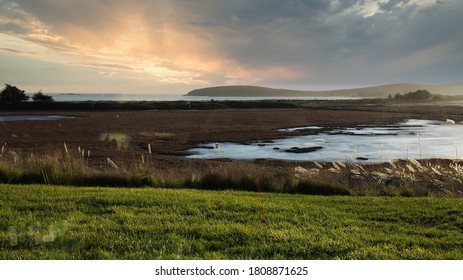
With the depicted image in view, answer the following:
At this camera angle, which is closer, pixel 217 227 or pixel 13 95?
pixel 217 227

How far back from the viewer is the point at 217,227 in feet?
22.9

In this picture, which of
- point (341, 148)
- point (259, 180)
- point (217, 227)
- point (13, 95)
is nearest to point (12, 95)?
point (13, 95)

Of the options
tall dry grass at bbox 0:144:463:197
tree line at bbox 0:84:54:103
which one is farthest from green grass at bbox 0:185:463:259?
tree line at bbox 0:84:54:103

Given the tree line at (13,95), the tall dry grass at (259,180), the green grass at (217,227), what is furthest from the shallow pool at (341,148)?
the tree line at (13,95)

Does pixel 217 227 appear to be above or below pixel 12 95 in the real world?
below

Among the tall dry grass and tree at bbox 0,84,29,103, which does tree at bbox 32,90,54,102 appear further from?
the tall dry grass

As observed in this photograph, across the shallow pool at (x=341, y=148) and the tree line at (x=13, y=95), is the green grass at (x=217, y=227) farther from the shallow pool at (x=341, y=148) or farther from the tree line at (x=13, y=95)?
the tree line at (x=13, y=95)

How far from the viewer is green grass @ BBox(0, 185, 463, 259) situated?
6000 millimetres

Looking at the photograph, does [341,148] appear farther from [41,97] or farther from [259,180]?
[41,97]

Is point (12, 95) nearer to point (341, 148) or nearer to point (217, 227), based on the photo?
point (341, 148)

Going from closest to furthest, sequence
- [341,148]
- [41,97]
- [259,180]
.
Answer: [259,180] → [341,148] → [41,97]

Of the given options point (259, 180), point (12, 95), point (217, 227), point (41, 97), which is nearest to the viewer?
point (217, 227)

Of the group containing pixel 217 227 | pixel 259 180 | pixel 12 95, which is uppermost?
pixel 12 95
